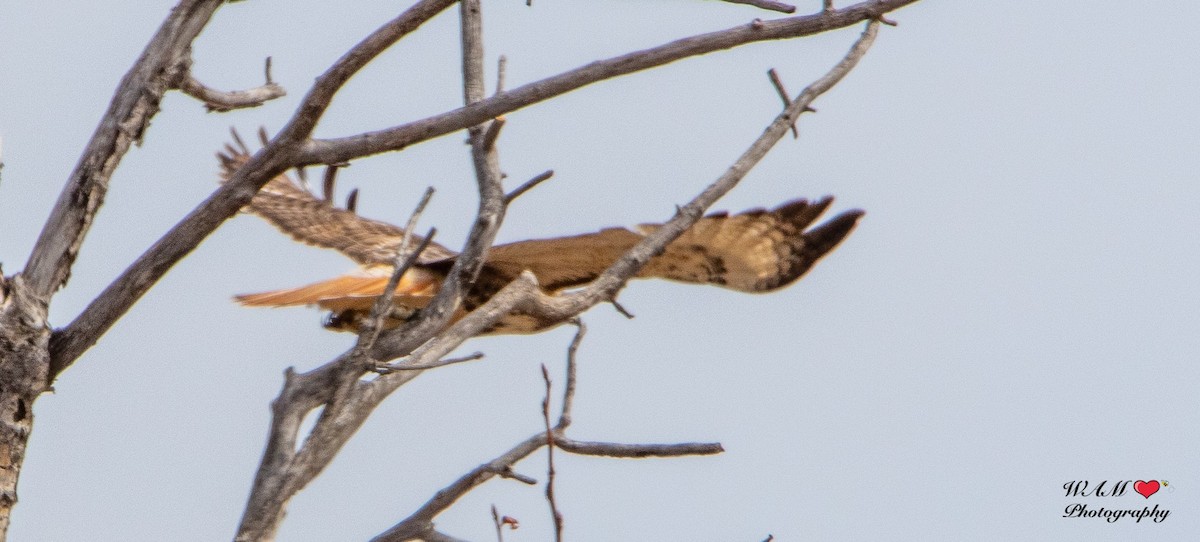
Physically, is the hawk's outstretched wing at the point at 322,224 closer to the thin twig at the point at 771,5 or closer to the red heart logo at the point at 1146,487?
the thin twig at the point at 771,5

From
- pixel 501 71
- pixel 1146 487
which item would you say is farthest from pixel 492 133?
pixel 1146 487

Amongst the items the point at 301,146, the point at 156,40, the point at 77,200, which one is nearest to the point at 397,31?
the point at 301,146

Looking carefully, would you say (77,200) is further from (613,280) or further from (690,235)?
(690,235)

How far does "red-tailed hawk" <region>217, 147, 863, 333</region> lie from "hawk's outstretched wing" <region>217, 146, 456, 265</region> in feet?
1.87

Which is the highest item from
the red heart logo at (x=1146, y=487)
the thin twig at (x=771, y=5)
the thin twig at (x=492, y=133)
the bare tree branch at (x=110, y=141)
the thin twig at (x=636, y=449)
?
the bare tree branch at (x=110, y=141)

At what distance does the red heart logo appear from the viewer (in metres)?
5.82

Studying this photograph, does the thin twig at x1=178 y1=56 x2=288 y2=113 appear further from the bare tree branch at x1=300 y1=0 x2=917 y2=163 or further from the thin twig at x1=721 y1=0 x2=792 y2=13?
the thin twig at x1=721 y1=0 x2=792 y2=13

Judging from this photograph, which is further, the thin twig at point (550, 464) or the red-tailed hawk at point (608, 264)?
the red-tailed hawk at point (608, 264)

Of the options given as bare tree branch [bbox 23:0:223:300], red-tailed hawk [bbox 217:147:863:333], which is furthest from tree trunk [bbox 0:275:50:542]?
red-tailed hawk [bbox 217:147:863:333]

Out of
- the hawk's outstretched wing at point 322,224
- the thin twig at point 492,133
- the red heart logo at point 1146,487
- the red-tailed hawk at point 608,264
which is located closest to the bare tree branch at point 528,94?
the thin twig at point 492,133

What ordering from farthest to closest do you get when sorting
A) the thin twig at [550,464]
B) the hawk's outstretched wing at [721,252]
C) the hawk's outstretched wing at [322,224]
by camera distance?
the hawk's outstretched wing at [322,224] → the hawk's outstretched wing at [721,252] → the thin twig at [550,464]

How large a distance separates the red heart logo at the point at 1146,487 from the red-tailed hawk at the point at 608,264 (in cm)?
218

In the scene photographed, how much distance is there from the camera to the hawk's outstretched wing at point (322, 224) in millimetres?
5512

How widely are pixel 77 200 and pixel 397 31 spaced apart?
76 centimetres
